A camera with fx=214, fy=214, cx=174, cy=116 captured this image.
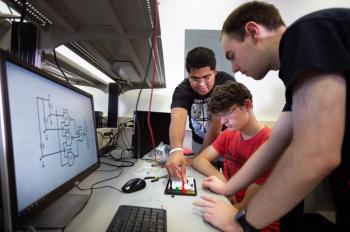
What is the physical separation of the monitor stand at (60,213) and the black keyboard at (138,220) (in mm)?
129

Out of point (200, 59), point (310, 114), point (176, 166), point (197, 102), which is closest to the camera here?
point (310, 114)

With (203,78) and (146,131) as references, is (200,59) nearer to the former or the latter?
(203,78)

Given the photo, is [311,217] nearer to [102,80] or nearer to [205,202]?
[205,202]

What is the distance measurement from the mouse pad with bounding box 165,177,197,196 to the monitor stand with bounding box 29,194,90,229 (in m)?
0.29

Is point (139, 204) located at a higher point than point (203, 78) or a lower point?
lower

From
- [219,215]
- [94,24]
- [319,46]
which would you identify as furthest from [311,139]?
[94,24]

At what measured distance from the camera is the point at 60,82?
0.60 meters

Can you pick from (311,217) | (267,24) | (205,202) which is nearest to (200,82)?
(267,24)

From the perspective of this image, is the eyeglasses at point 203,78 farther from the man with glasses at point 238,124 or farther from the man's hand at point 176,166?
the man's hand at point 176,166

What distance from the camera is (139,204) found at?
2.20 ft

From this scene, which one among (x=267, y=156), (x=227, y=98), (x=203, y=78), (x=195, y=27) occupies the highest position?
(x=195, y=27)

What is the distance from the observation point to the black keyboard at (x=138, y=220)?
49cm

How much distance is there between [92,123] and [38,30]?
391 mm

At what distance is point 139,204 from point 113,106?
130cm
